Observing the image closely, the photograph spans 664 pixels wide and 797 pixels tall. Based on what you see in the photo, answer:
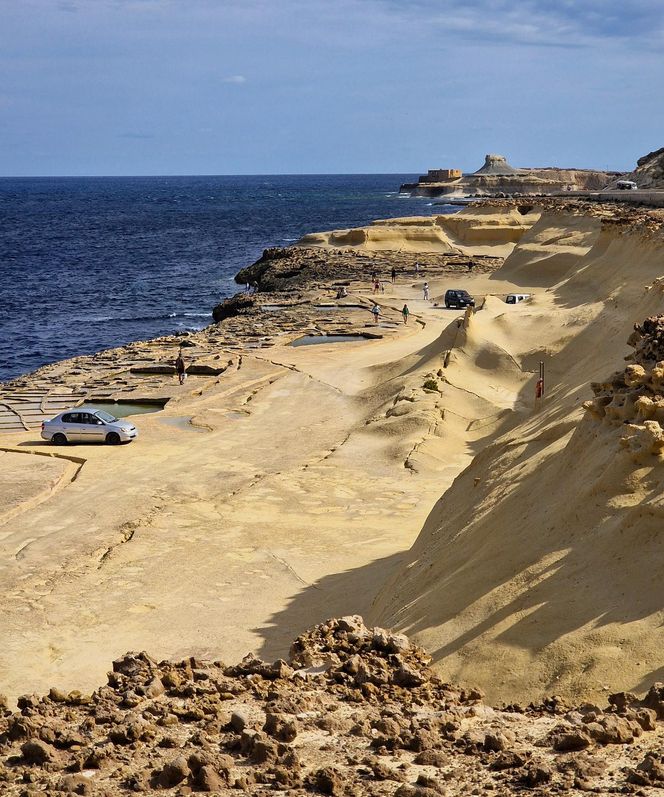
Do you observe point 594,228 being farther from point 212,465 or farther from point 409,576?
point 409,576

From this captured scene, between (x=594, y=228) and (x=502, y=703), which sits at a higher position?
(x=594, y=228)

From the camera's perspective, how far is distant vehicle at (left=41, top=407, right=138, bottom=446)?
32.4m

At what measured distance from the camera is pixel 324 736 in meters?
9.37

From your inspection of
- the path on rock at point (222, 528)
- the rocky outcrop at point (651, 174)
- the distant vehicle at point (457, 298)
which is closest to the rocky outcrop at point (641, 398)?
the path on rock at point (222, 528)

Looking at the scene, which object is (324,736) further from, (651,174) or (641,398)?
(651,174)

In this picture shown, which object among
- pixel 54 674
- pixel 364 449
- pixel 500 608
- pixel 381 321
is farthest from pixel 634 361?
pixel 381 321

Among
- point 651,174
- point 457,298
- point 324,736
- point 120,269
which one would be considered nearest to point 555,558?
point 324,736

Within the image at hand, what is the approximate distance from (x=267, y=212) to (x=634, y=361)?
178358 millimetres

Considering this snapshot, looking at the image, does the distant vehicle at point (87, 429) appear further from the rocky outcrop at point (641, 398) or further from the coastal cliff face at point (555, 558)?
the rocky outcrop at point (641, 398)

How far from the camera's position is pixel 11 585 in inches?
804

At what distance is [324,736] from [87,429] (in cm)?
2451

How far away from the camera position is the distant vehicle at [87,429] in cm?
3238

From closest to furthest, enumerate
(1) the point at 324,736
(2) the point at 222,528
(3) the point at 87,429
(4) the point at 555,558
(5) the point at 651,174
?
(1) the point at 324,736
(4) the point at 555,558
(2) the point at 222,528
(3) the point at 87,429
(5) the point at 651,174

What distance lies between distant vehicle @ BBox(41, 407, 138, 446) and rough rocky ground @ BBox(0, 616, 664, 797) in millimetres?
21606
